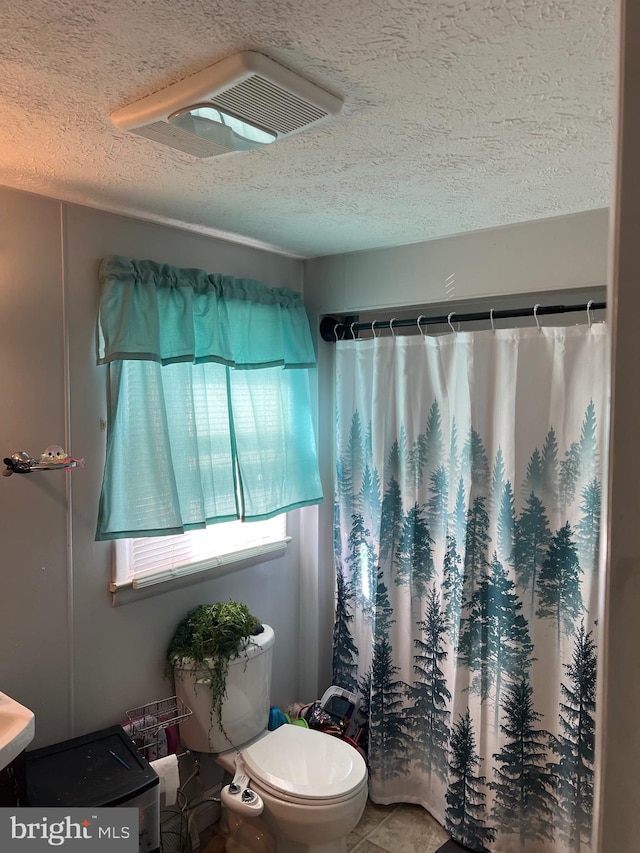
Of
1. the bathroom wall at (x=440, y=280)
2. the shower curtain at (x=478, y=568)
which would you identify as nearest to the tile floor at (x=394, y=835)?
the shower curtain at (x=478, y=568)

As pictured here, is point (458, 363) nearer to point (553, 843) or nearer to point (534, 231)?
point (534, 231)

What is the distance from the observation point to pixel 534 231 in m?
2.16

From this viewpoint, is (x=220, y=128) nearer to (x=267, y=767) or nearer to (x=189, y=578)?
(x=189, y=578)

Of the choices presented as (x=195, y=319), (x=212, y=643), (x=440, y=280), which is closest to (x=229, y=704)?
(x=212, y=643)

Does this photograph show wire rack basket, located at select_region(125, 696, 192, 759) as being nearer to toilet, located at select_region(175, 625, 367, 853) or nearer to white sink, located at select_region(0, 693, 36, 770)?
toilet, located at select_region(175, 625, 367, 853)

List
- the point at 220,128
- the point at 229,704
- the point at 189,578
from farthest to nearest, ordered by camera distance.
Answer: the point at 189,578, the point at 229,704, the point at 220,128

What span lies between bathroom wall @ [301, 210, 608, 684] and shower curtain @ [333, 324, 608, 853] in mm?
146

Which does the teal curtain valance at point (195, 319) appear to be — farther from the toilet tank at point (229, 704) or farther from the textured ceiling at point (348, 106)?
the toilet tank at point (229, 704)

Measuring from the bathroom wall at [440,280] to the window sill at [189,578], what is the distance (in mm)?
292

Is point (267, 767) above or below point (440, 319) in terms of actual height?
below

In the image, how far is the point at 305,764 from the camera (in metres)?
2.15

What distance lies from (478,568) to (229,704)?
1.06 m

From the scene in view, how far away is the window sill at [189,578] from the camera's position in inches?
83.6

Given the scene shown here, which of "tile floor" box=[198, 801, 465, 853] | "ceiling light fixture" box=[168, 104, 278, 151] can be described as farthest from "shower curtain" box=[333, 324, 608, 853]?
"ceiling light fixture" box=[168, 104, 278, 151]
